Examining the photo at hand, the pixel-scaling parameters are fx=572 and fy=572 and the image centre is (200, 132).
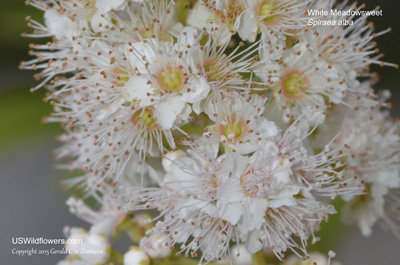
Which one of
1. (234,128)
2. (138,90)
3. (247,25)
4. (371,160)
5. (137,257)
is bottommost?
(137,257)

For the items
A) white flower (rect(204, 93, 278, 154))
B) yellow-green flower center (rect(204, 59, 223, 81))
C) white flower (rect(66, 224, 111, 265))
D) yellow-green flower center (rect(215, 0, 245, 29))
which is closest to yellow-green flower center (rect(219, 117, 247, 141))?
white flower (rect(204, 93, 278, 154))

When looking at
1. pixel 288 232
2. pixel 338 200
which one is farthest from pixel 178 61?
pixel 338 200

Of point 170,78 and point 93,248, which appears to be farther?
point 93,248

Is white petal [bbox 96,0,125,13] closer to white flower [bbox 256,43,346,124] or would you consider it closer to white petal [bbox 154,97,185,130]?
Answer: white petal [bbox 154,97,185,130]

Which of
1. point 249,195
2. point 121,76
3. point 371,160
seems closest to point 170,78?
point 121,76

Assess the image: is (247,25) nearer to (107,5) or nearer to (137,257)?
(107,5)
